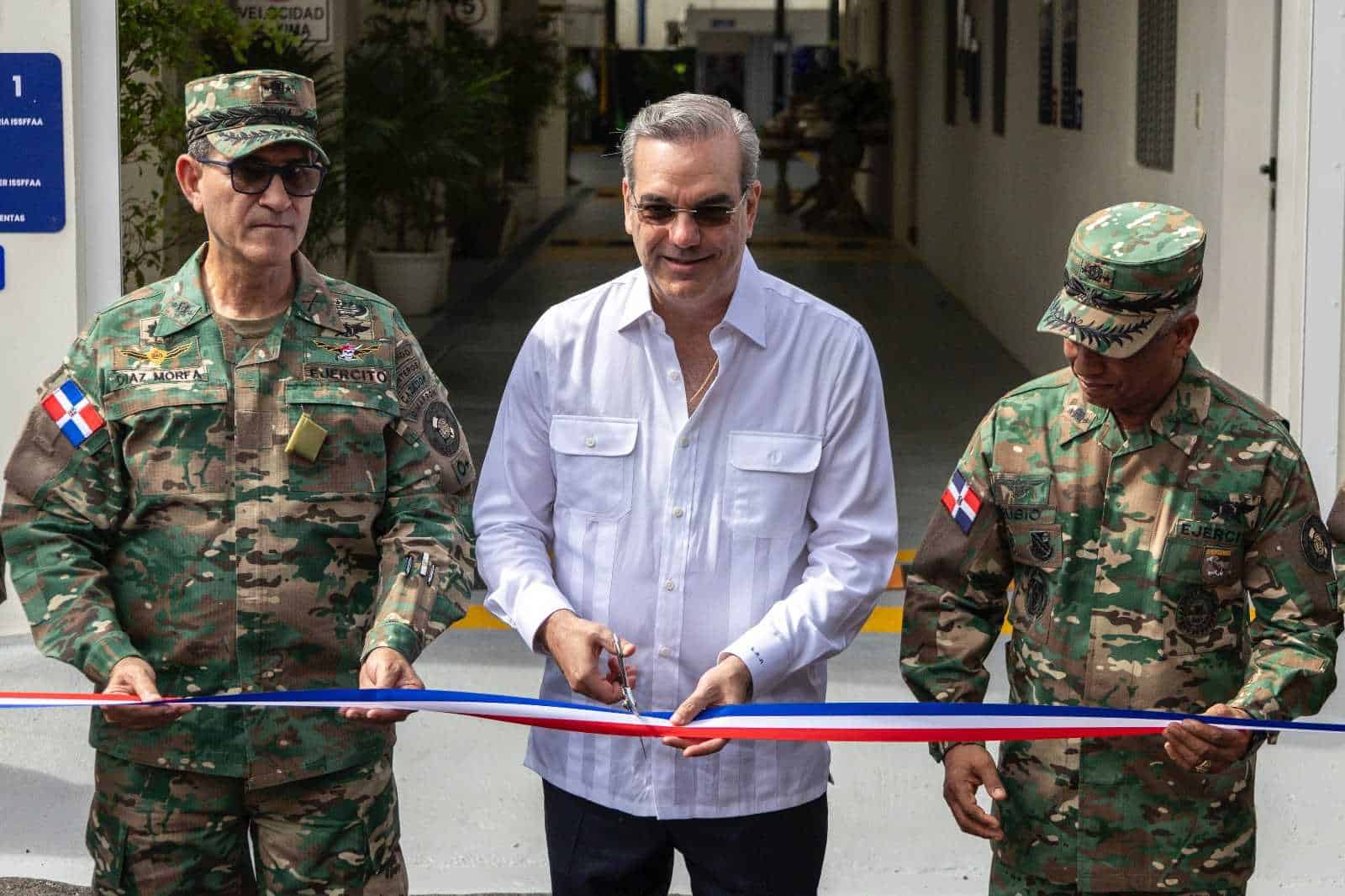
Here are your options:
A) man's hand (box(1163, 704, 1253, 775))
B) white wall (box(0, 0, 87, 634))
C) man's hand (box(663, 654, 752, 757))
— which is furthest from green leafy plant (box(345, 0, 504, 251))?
man's hand (box(1163, 704, 1253, 775))

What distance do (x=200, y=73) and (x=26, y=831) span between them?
5621 mm

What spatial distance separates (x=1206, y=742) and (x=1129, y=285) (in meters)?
0.69

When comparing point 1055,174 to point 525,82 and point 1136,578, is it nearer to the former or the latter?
point 1136,578

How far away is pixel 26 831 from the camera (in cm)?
506

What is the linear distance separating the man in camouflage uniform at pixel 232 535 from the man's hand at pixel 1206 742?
1.16 metres

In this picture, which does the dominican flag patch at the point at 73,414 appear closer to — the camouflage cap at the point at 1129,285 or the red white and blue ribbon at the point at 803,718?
the red white and blue ribbon at the point at 803,718

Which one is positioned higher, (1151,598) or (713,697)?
(1151,598)

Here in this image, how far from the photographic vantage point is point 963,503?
Answer: 121 inches

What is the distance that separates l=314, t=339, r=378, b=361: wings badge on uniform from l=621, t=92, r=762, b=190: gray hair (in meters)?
0.53

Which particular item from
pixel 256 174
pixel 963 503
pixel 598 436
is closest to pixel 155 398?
pixel 256 174

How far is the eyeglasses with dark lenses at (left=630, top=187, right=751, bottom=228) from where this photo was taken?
9.74ft

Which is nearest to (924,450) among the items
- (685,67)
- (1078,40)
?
(1078,40)

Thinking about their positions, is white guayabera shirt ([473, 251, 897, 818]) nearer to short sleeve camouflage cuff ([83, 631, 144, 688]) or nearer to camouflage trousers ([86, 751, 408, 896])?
camouflage trousers ([86, 751, 408, 896])

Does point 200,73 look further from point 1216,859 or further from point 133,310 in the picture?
point 1216,859
